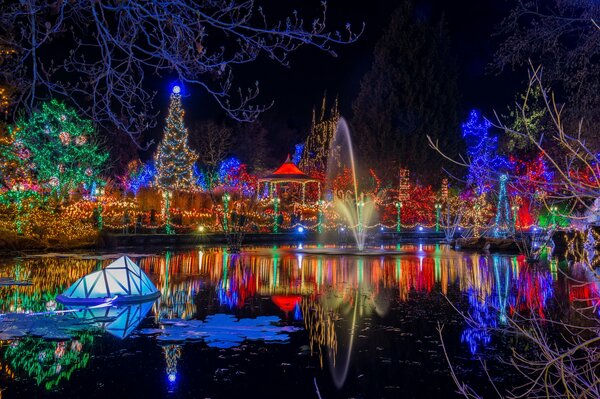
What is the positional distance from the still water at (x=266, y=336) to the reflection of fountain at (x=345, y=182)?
2368cm

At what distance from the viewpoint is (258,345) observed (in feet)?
24.2

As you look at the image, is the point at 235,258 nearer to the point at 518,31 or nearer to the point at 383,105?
the point at 518,31

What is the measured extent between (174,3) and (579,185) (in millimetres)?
3777

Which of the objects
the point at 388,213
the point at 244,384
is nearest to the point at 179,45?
the point at 244,384

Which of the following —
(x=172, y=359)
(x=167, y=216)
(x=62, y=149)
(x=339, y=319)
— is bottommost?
(x=172, y=359)

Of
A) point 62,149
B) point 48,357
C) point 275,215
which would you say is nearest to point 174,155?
point 62,149

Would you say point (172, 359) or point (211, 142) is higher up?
point (211, 142)

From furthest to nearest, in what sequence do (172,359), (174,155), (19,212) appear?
(174,155) → (19,212) → (172,359)

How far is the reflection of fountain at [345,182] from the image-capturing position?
40.4 metres

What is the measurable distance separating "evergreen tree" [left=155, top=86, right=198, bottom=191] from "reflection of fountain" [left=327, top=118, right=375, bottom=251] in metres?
11.3

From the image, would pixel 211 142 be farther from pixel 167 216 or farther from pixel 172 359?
pixel 172 359

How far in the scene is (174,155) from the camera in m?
50.4

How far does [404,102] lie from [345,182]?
24.6ft

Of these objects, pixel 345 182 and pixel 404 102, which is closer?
pixel 345 182
